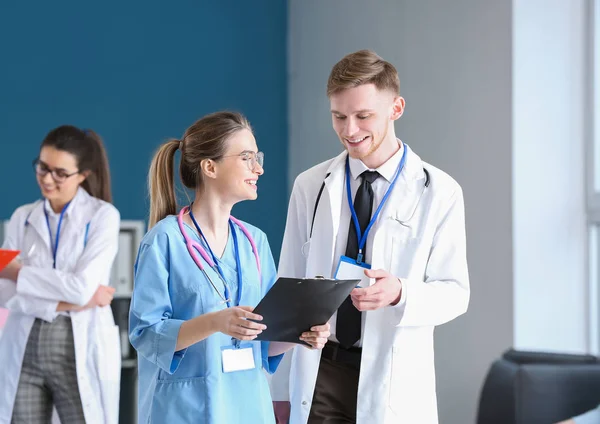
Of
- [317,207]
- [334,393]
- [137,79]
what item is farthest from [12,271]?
[137,79]

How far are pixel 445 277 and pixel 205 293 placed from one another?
79 centimetres

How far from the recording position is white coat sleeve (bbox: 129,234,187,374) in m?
1.82

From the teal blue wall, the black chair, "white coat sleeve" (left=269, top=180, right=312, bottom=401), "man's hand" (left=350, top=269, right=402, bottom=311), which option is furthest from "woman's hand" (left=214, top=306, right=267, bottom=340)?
the teal blue wall

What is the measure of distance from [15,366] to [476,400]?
78.3 inches

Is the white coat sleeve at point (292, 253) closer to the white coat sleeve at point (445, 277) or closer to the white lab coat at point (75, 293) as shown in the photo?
the white coat sleeve at point (445, 277)

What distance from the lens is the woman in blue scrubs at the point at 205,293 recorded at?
1831 mm

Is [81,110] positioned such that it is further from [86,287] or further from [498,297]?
[498,297]

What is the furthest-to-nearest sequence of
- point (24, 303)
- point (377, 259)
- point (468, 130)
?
1. point (468, 130)
2. point (24, 303)
3. point (377, 259)

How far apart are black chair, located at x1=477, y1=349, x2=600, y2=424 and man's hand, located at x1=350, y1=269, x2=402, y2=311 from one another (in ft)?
3.13

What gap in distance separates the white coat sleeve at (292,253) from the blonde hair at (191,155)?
1.60 feet

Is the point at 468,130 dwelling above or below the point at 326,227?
above

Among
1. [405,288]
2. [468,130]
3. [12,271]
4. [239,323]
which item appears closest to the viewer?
[239,323]

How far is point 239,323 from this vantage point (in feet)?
5.64

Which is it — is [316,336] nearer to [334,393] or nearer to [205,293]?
[205,293]
